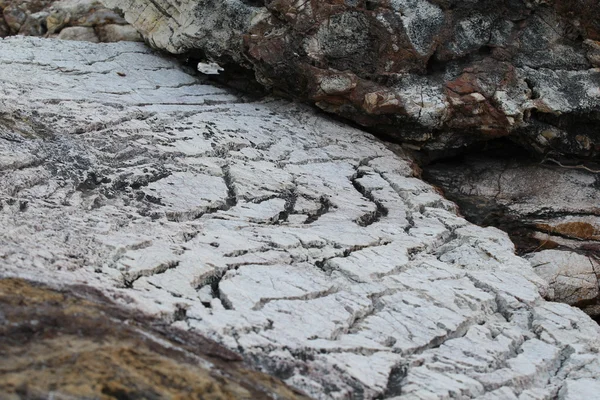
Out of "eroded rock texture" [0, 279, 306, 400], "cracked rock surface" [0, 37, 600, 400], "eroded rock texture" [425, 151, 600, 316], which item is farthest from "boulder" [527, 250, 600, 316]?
"eroded rock texture" [0, 279, 306, 400]

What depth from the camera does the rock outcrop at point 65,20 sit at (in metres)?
6.00

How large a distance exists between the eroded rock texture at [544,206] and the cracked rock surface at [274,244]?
428mm

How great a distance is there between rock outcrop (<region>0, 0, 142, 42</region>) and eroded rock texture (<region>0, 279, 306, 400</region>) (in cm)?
391

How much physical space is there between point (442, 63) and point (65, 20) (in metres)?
3.62

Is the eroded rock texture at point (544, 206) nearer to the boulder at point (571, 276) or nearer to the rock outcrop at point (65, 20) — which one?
the boulder at point (571, 276)

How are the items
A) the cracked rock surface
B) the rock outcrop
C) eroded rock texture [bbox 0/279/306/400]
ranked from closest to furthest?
eroded rock texture [bbox 0/279/306/400]
the cracked rock surface
the rock outcrop

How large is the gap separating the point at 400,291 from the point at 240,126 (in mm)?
1824

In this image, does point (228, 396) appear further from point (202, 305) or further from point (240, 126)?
point (240, 126)

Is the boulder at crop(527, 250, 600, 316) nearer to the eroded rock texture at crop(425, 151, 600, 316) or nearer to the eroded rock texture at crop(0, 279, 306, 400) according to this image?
the eroded rock texture at crop(425, 151, 600, 316)

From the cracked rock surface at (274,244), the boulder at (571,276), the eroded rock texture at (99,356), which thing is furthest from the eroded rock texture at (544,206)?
the eroded rock texture at (99,356)

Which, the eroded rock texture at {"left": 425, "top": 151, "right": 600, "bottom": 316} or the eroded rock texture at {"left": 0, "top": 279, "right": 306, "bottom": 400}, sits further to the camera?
the eroded rock texture at {"left": 425, "top": 151, "right": 600, "bottom": 316}

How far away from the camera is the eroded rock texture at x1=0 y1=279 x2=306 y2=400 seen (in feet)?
5.21

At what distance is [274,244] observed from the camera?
2.88m

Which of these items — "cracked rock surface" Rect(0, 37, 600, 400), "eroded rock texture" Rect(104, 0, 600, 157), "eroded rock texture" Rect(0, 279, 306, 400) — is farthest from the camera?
"eroded rock texture" Rect(104, 0, 600, 157)
